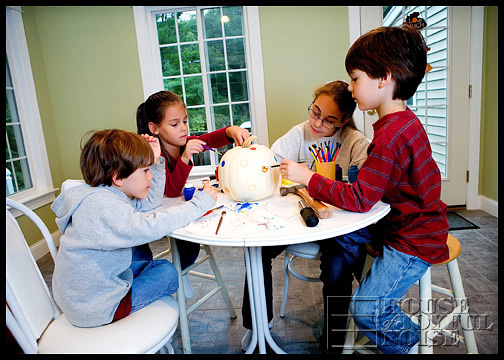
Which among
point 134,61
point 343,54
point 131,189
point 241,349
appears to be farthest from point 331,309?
point 134,61

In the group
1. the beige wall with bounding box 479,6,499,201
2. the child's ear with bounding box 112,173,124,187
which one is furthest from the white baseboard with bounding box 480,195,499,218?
the child's ear with bounding box 112,173,124,187

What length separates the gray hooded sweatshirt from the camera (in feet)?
3.33

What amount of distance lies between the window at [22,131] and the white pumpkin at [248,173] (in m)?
2.26

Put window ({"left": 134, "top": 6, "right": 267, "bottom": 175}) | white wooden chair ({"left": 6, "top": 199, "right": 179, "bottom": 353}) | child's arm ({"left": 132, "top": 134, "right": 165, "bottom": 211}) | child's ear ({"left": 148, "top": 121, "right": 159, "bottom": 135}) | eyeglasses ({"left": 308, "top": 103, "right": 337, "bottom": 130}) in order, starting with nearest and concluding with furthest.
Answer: white wooden chair ({"left": 6, "top": 199, "right": 179, "bottom": 353}) < child's arm ({"left": 132, "top": 134, "right": 165, "bottom": 211}) < eyeglasses ({"left": 308, "top": 103, "right": 337, "bottom": 130}) < child's ear ({"left": 148, "top": 121, "right": 159, "bottom": 135}) < window ({"left": 134, "top": 6, "right": 267, "bottom": 175})

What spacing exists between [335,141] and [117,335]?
4.40ft

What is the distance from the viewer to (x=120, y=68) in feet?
10.2

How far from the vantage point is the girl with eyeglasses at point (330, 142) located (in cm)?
136

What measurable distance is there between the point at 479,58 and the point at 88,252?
345 centimetres

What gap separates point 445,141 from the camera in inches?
124

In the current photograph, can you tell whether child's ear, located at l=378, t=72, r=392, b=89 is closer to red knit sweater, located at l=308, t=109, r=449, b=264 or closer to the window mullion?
red knit sweater, located at l=308, t=109, r=449, b=264

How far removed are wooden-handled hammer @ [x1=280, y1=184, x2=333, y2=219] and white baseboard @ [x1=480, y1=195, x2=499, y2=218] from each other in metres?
2.44

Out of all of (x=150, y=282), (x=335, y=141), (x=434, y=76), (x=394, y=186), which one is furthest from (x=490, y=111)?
(x=150, y=282)
